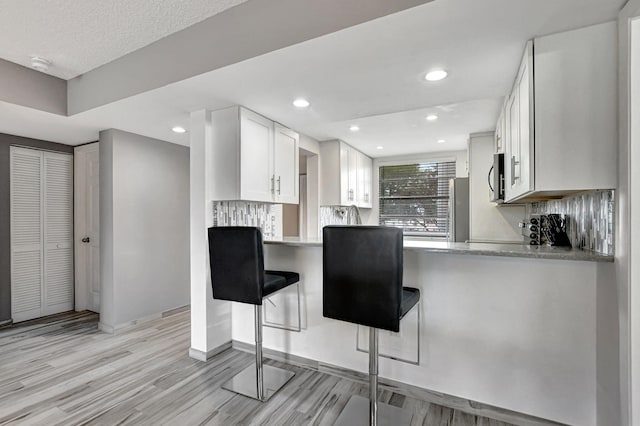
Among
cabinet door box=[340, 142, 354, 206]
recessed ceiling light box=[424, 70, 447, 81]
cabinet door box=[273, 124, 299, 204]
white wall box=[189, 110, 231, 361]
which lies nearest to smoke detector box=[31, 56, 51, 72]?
white wall box=[189, 110, 231, 361]

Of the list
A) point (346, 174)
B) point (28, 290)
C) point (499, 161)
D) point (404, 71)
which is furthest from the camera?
point (346, 174)

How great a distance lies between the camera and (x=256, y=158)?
2830mm

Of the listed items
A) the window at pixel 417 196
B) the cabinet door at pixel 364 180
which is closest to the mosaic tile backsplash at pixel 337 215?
Result: the cabinet door at pixel 364 180

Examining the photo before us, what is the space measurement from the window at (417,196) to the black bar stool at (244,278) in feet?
11.6

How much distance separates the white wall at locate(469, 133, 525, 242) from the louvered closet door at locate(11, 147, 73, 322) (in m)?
4.98

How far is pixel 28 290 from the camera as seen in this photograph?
3.69 metres

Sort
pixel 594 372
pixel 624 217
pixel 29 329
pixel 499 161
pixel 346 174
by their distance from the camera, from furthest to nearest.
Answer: pixel 346 174
pixel 29 329
pixel 499 161
pixel 594 372
pixel 624 217

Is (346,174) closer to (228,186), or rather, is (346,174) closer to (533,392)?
(228,186)

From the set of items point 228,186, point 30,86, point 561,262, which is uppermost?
point 30,86

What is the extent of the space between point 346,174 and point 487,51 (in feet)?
9.29

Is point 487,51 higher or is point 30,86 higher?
point 30,86

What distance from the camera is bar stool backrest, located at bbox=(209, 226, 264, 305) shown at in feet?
6.98

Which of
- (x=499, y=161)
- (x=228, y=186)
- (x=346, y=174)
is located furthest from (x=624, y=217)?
(x=346, y=174)

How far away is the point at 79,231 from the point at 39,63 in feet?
7.40
